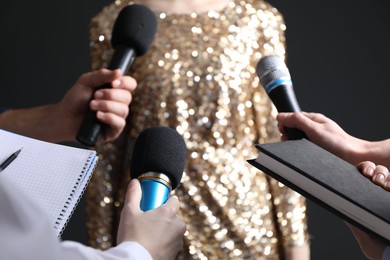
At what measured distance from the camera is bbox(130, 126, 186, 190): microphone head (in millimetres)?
837

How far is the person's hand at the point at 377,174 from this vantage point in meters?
0.85

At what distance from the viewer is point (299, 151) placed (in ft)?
2.67

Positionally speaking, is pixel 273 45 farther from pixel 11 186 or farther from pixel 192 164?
pixel 11 186

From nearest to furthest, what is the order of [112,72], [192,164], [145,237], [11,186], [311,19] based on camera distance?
[11,186] < [145,237] < [112,72] < [192,164] < [311,19]

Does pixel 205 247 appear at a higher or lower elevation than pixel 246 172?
lower

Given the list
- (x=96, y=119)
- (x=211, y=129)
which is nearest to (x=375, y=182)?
(x=96, y=119)

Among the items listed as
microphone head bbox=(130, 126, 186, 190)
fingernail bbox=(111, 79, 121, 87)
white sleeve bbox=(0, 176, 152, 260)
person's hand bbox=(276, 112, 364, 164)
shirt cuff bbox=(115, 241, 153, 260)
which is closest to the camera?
white sleeve bbox=(0, 176, 152, 260)

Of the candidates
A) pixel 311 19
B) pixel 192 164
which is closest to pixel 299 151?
pixel 192 164

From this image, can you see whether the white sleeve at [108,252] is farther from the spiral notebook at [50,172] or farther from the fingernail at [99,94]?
the fingernail at [99,94]

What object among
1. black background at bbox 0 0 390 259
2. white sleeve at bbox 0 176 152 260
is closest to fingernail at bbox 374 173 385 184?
white sleeve at bbox 0 176 152 260

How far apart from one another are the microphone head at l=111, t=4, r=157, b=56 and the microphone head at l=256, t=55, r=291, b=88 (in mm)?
237

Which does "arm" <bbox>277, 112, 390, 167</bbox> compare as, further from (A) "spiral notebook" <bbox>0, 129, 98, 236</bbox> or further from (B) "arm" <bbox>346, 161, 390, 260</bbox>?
(A) "spiral notebook" <bbox>0, 129, 98, 236</bbox>

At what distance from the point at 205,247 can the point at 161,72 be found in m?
0.38

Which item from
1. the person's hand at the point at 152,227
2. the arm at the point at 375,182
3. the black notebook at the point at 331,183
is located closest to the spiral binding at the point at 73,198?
the person's hand at the point at 152,227
